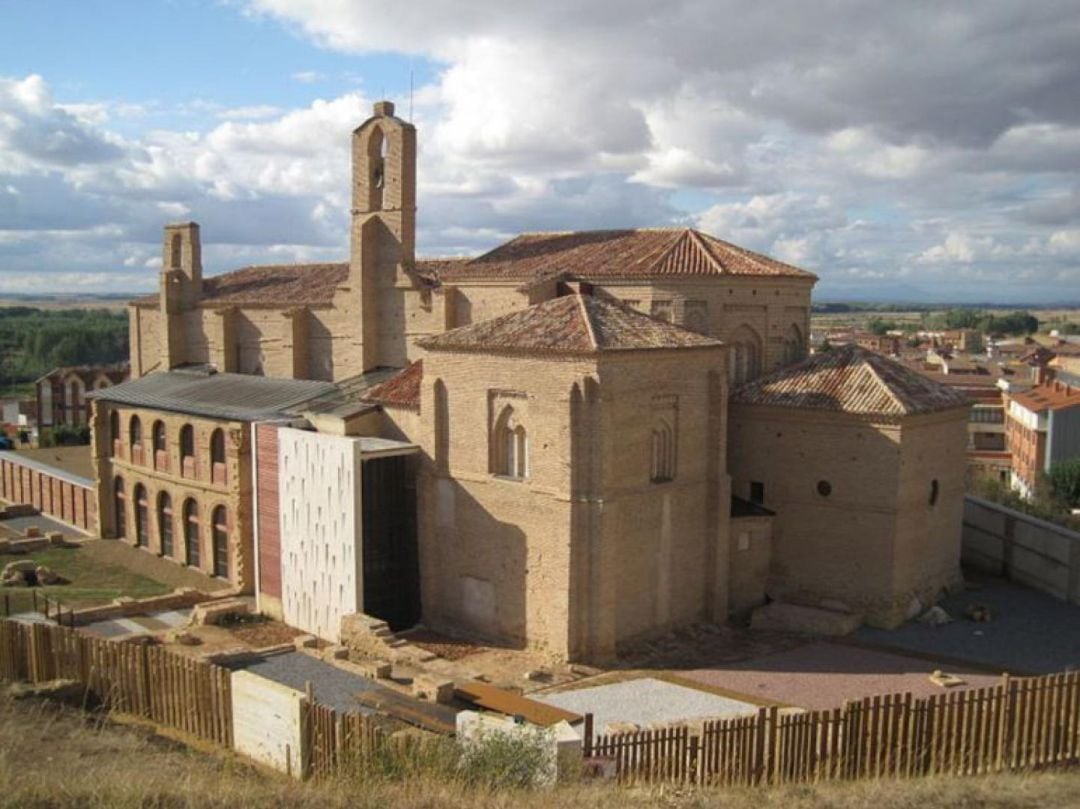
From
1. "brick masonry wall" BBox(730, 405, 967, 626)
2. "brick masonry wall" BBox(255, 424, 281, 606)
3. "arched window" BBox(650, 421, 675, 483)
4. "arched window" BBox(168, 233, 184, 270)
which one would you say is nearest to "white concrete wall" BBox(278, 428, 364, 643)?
"brick masonry wall" BBox(255, 424, 281, 606)

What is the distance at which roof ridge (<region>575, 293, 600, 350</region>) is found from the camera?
22.5 meters

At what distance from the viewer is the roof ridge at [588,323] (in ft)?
73.8

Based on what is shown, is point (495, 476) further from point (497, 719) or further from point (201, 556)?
point (201, 556)

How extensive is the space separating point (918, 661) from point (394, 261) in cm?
1983

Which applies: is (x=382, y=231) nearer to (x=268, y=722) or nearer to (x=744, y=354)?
(x=744, y=354)

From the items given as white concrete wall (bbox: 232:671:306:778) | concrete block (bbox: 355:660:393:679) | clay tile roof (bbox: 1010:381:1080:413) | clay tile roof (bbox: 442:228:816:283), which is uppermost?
clay tile roof (bbox: 442:228:816:283)

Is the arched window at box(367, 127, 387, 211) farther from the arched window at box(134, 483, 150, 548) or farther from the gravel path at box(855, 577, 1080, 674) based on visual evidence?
the gravel path at box(855, 577, 1080, 674)

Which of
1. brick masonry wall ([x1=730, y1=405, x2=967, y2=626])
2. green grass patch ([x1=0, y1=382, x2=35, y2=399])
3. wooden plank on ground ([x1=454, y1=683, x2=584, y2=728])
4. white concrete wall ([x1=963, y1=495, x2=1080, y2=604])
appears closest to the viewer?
wooden plank on ground ([x1=454, y1=683, x2=584, y2=728])

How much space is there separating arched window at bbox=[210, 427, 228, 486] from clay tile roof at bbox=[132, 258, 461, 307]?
6091mm

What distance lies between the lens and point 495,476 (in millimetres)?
24203

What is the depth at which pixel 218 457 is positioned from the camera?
32312 millimetres

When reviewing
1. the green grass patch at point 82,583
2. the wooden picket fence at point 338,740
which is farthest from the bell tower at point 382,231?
the wooden picket fence at point 338,740

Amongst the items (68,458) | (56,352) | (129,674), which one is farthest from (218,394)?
(56,352)

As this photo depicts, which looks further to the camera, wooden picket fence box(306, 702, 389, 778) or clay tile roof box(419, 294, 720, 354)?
clay tile roof box(419, 294, 720, 354)
